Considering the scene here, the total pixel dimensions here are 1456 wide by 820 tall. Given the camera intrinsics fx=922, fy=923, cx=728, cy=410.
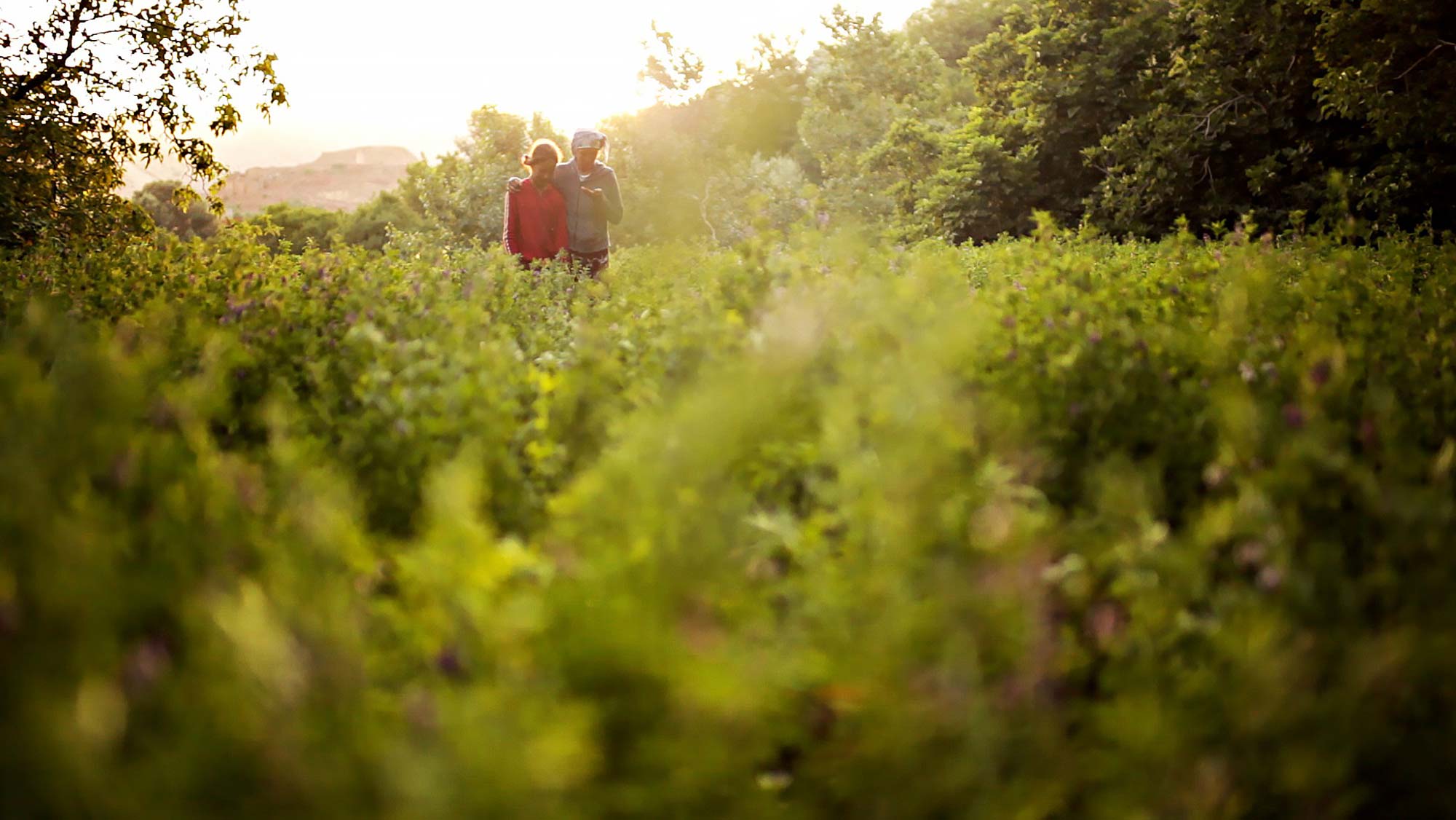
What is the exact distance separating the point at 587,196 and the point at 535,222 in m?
0.56

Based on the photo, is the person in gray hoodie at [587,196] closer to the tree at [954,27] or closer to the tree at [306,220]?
the tree at [306,220]

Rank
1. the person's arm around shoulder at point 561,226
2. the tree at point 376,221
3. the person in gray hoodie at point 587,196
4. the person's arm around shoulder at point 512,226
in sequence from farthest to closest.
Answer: the tree at point 376,221 < the person's arm around shoulder at point 561,226 < the person in gray hoodie at point 587,196 < the person's arm around shoulder at point 512,226

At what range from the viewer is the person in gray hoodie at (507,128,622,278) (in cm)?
895

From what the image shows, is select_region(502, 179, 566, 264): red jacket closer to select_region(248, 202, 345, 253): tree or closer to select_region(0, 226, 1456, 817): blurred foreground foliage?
select_region(0, 226, 1456, 817): blurred foreground foliage

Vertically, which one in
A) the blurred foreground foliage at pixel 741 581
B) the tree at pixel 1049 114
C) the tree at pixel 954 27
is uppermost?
the tree at pixel 954 27

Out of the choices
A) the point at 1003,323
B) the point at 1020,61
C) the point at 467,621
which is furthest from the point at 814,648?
the point at 1020,61

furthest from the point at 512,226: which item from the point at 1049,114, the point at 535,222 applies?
the point at 1049,114

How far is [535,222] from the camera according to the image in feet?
29.5

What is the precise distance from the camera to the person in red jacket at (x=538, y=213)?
884 centimetres

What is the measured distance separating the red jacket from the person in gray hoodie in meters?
0.09

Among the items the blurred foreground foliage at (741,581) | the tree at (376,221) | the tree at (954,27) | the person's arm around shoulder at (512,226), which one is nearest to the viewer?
the blurred foreground foliage at (741,581)

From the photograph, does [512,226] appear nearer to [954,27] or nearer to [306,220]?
[306,220]

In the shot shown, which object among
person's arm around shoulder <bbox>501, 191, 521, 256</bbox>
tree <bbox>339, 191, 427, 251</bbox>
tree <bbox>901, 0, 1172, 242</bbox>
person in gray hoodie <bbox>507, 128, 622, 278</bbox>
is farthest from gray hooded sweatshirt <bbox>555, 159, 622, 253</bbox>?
tree <bbox>339, 191, 427, 251</bbox>

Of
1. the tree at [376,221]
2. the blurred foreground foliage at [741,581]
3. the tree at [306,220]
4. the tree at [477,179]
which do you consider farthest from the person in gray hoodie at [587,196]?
the tree at [306,220]
